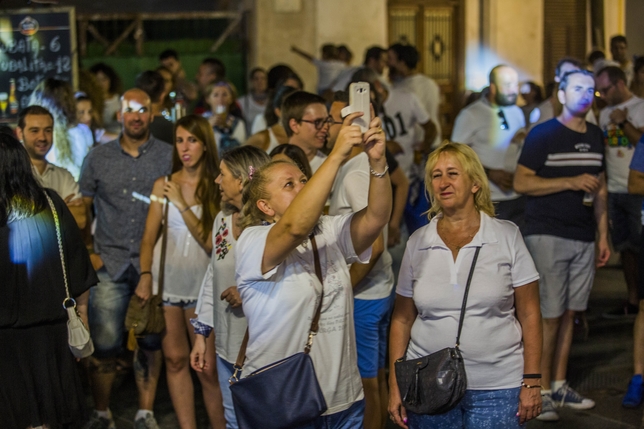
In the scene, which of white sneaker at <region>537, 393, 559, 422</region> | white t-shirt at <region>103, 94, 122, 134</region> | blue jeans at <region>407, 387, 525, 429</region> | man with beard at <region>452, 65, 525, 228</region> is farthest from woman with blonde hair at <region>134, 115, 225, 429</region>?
white t-shirt at <region>103, 94, 122, 134</region>

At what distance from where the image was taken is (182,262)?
5.81 meters

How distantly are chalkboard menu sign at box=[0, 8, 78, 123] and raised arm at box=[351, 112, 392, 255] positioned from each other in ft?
16.0

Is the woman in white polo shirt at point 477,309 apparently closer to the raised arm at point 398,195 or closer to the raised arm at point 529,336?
the raised arm at point 529,336

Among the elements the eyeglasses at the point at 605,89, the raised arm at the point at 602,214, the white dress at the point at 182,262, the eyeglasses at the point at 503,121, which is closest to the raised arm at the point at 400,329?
the white dress at the point at 182,262

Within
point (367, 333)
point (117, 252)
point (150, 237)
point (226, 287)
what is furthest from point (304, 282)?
point (117, 252)

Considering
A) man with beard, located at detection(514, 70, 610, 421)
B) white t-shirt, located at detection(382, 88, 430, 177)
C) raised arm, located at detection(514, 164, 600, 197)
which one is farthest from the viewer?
white t-shirt, located at detection(382, 88, 430, 177)

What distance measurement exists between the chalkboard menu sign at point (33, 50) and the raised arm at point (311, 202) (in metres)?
5.00

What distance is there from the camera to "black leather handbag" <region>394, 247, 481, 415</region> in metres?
4.07

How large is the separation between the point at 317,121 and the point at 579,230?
199 centimetres

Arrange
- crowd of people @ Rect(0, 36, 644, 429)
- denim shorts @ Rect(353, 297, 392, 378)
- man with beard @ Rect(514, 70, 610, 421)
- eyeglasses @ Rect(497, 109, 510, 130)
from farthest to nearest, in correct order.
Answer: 1. eyeglasses @ Rect(497, 109, 510, 130)
2. man with beard @ Rect(514, 70, 610, 421)
3. denim shorts @ Rect(353, 297, 392, 378)
4. crowd of people @ Rect(0, 36, 644, 429)

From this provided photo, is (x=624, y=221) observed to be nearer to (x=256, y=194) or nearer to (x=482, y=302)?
(x=482, y=302)

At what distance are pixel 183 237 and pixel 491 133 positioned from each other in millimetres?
3192

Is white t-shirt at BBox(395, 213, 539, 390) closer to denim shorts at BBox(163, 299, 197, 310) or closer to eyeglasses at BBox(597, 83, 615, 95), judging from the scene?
denim shorts at BBox(163, 299, 197, 310)

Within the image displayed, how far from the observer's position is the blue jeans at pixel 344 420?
3920mm
